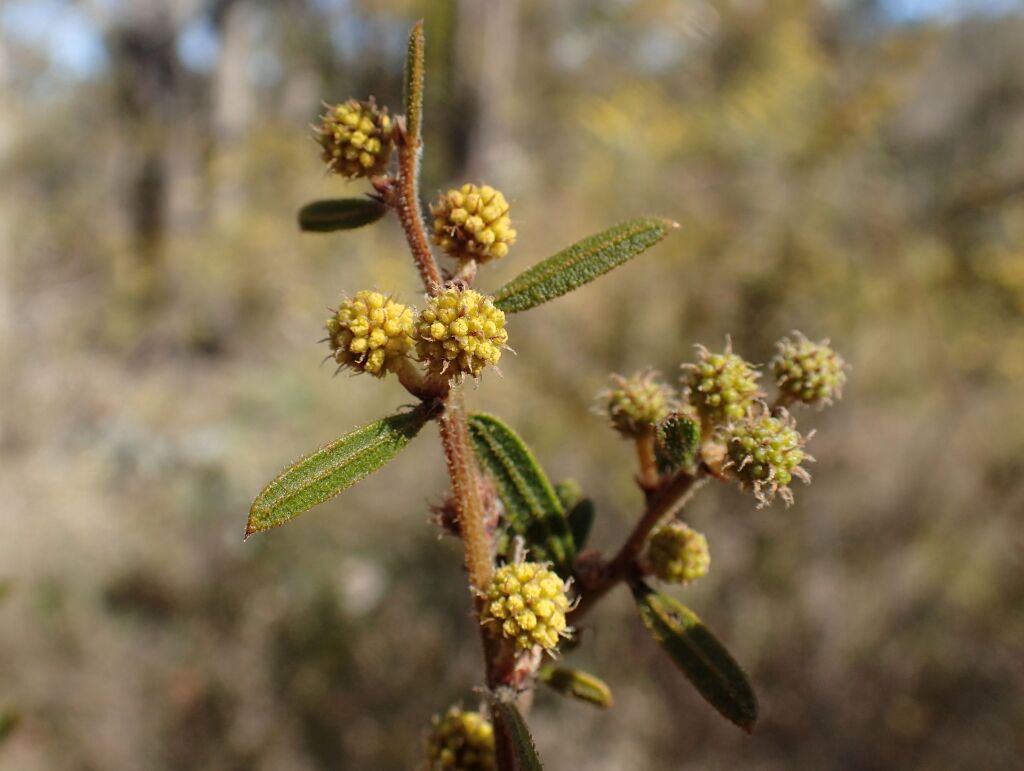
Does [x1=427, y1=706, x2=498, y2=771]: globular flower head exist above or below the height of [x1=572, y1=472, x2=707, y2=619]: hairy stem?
below

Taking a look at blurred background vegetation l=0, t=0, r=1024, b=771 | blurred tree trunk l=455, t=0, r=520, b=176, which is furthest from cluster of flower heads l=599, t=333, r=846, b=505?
blurred tree trunk l=455, t=0, r=520, b=176

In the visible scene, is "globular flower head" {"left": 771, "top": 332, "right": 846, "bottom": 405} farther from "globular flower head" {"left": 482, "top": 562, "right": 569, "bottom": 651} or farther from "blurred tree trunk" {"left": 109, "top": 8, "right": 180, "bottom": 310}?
"blurred tree trunk" {"left": 109, "top": 8, "right": 180, "bottom": 310}

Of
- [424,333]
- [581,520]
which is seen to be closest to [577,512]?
[581,520]

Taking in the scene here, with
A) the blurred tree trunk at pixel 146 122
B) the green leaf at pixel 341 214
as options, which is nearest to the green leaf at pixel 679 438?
the green leaf at pixel 341 214

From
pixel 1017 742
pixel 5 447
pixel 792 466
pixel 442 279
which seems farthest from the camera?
pixel 5 447

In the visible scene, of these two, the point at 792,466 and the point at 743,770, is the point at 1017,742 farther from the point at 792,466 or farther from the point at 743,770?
the point at 792,466

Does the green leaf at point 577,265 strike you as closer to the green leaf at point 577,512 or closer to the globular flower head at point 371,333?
the globular flower head at point 371,333

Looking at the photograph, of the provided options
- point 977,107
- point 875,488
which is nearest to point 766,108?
point 875,488

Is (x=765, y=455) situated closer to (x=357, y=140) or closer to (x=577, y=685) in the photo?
(x=577, y=685)
